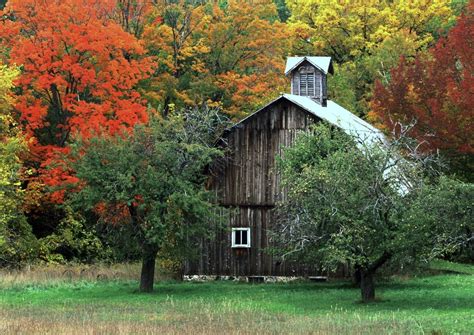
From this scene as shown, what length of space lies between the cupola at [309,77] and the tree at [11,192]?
14.8 meters

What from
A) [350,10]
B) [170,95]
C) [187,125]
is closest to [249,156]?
[187,125]

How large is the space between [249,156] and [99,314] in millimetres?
16447

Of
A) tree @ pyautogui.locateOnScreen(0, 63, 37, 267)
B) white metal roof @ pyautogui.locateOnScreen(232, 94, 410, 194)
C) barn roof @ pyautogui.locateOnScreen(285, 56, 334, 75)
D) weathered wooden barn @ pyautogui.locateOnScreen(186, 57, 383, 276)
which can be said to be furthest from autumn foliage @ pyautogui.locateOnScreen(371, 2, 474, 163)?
tree @ pyautogui.locateOnScreen(0, 63, 37, 267)

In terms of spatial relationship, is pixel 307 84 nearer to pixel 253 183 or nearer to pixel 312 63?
pixel 312 63

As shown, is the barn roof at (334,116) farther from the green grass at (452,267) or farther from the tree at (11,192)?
the tree at (11,192)

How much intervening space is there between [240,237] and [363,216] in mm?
12822

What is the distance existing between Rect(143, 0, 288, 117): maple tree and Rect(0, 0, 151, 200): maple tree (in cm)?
728

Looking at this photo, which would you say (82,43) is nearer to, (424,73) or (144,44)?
(144,44)

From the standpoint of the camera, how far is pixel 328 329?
2225cm

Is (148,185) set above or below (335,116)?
below

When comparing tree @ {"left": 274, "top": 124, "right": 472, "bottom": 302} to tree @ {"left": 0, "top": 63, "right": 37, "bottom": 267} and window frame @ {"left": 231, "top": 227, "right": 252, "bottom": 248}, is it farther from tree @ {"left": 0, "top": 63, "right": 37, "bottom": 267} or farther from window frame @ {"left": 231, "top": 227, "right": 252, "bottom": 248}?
tree @ {"left": 0, "top": 63, "right": 37, "bottom": 267}

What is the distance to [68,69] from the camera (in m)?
44.2

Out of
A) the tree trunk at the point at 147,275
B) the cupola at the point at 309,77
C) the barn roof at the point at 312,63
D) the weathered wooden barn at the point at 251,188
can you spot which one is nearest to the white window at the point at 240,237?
the weathered wooden barn at the point at 251,188

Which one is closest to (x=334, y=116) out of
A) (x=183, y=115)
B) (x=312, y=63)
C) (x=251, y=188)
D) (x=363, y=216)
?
(x=312, y=63)
